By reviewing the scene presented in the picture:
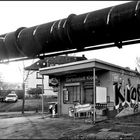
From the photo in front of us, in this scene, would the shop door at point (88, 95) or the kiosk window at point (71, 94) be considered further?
the kiosk window at point (71, 94)

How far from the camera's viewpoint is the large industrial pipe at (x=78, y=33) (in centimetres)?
544

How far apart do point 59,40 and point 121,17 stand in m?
1.62

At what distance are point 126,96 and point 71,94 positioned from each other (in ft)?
14.3

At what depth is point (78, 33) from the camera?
600 centimetres

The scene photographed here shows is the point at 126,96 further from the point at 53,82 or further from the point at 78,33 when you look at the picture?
the point at 78,33

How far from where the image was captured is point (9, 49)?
7316 millimetres

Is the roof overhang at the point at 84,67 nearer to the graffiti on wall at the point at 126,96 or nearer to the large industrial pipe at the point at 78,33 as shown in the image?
the graffiti on wall at the point at 126,96

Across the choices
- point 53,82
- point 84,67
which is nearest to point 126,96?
point 53,82

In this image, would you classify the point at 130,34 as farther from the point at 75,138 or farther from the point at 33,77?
the point at 33,77

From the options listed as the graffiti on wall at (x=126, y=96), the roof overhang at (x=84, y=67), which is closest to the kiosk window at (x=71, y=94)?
the roof overhang at (x=84, y=67)

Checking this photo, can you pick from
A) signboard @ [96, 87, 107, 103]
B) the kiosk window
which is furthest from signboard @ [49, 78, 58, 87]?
signboard @ [96, 87, 107, 103]

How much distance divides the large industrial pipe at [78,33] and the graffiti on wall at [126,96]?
12305 mm

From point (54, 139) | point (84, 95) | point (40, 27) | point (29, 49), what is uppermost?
point (40, 27)

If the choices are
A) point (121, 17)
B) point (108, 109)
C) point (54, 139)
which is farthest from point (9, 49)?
point (108, 109)
